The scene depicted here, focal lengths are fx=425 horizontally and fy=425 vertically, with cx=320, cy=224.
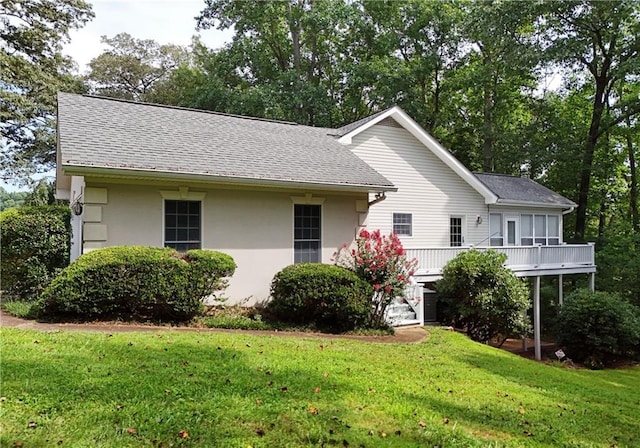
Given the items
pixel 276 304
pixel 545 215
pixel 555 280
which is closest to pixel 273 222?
pixel 276 304

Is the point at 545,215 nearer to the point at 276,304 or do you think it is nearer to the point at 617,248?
the point at 617,248

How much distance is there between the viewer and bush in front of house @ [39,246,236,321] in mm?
7578

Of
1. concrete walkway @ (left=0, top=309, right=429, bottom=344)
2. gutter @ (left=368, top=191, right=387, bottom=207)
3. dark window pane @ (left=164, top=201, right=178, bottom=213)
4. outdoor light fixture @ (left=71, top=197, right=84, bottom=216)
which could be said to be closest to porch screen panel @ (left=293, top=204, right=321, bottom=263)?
gutter @ (left=368, top=191, right=387, bottom=207)

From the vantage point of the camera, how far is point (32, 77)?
2327 centimetres

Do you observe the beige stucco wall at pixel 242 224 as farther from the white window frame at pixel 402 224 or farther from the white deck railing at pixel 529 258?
the white window frame at pixel 402 224

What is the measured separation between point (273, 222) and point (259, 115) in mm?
17441

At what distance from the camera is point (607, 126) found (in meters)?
22.7

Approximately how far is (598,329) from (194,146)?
43.4ft

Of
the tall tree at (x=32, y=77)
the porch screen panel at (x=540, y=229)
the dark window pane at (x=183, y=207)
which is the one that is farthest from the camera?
the tall tree at (x=32, y=77)

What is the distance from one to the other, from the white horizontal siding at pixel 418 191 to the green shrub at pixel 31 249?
968cm

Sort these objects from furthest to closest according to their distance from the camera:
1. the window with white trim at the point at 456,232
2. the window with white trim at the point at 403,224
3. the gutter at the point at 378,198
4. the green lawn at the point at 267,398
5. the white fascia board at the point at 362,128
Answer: the window with white trim at the point at 456,232 → the window with white trim at the point at 403,224 → the white fascia board at the point at 362,128 → the gutter at the point at 378,198 → the green lawn at the point at 267,398

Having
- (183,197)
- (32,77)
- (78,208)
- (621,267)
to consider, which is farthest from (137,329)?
(32,77)

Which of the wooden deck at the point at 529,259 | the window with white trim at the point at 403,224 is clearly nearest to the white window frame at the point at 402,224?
the window with white trim at the point at 403,224

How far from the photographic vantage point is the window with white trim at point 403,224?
53.6 feet
